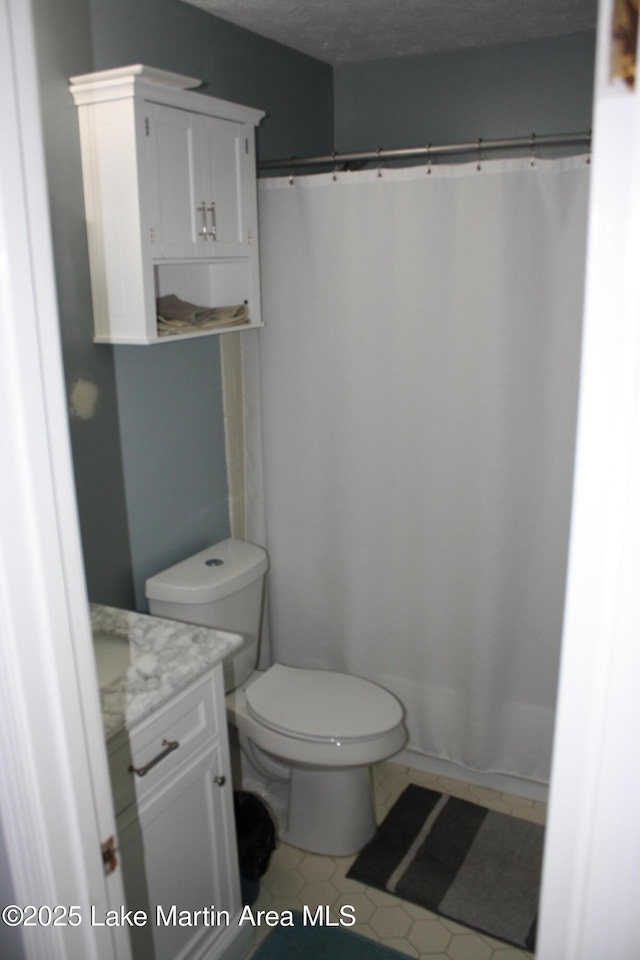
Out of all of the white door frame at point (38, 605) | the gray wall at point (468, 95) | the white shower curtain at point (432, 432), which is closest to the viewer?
the white door frame at point (38, 605)

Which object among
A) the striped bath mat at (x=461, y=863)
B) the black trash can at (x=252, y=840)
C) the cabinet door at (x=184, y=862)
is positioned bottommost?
the striped bath mat at (x=461, y=863)

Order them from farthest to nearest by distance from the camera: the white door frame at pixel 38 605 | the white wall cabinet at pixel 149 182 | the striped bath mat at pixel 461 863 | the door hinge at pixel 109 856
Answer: the striped bath mat at pixel 461 863
the white wall cabinet at pixel 149 182
the door hinge at pixel 109 856
the white door frame at pixel 38 605

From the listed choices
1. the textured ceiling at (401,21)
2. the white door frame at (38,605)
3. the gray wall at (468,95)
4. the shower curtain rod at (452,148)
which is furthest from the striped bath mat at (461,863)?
the textured ceiling at (401,21)

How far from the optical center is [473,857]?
229cm

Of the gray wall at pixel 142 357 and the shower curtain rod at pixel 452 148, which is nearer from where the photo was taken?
the gray wall at pixel 142 357

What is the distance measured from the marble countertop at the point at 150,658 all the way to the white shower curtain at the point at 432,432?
0.87 meters

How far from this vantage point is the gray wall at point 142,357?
1.79m

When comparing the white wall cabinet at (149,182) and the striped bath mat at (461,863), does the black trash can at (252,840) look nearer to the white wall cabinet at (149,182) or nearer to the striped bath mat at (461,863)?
the striped bath mat at (461,863)

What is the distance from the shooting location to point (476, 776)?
262 cm

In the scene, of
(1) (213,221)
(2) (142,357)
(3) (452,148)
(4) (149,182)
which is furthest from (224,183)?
(3) (452,148)

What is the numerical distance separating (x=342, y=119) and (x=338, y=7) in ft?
2.49

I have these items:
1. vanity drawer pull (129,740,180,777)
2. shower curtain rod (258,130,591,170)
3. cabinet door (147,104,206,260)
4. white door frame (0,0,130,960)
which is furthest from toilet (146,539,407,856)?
shower curtain rod (258,130,591,170)

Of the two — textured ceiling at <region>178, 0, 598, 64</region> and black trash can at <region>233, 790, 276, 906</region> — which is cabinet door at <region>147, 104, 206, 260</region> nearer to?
textured ceiling at <region>178, 0, 598, 64</region>

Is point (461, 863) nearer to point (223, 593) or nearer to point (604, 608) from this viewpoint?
point (223, 593)
